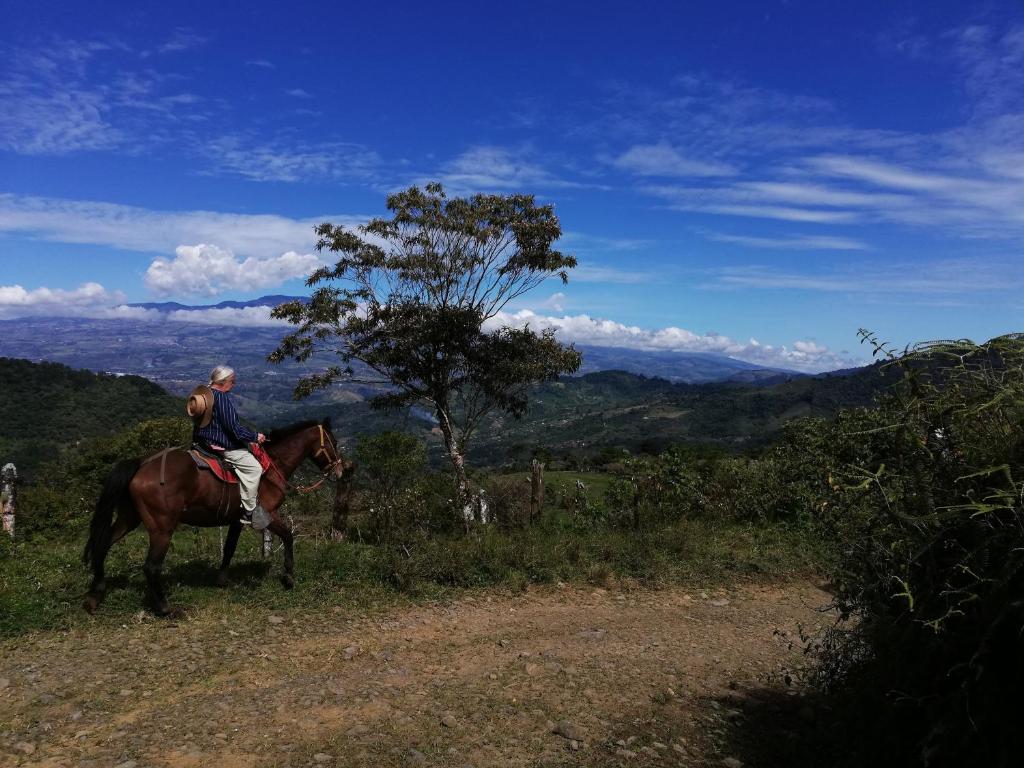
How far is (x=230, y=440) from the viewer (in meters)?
7.74

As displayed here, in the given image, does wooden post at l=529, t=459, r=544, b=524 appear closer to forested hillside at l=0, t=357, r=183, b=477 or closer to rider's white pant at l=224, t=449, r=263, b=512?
rider's white pant at l=224, t=449, r=263, b=512

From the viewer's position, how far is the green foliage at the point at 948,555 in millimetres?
2896

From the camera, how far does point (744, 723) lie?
532 centimetres

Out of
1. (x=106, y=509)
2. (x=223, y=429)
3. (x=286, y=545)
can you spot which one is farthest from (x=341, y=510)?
(x=106, y=509)

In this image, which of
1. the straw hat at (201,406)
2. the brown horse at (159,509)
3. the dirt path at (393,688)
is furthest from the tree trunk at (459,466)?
the straw hat at (201,406)

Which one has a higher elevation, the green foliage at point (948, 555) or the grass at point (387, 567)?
the green foliage at point (948, 555)

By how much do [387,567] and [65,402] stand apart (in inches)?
3773

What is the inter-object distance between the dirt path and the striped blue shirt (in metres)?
2.08

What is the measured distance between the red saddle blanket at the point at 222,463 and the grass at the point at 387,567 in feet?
4.95

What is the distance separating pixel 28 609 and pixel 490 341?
8755mm

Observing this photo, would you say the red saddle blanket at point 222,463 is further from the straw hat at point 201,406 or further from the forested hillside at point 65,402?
the forested hillside at point 65,402

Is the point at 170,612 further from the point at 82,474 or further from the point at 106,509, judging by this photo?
the point at 82,474

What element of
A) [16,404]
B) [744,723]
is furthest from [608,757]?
[16,404]

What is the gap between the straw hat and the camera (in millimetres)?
7309
